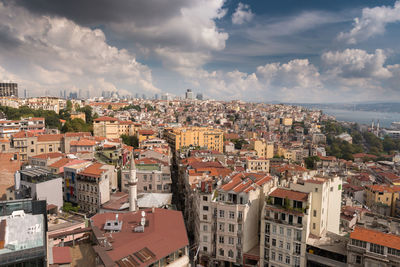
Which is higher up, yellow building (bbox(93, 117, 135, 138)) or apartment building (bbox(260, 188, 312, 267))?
A: yellow building (bbox(93, 117, 135, 138))

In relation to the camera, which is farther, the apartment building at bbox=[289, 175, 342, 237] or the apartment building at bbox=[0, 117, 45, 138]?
the apartment building at bbox=[0, 117, 45, 138]

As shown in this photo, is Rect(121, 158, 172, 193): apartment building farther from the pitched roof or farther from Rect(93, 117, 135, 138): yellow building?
Rect(93, 117, 135, 138): yellow building

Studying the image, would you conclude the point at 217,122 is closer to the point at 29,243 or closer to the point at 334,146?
the point at 334,146

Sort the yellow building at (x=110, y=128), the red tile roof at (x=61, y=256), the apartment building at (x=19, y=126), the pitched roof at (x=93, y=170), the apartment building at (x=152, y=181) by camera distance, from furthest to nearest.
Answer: the yellow building at (x=110, y=128) → the apartment building at (x=19, y=126) → the apartment building at (x=152, y=181) → the pitched roof at (x=93, y=170) → the red tile roof at (x=61, y=256)

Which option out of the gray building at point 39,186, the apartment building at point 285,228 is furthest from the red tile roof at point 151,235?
the gray building at point 39,186

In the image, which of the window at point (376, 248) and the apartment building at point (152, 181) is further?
the apartment building at point (152, 181)

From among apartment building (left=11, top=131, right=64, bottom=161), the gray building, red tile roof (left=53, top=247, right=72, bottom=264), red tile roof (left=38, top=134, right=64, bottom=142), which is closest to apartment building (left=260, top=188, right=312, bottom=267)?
red tile roof (left=53, top=247, right=72, bottom=264)

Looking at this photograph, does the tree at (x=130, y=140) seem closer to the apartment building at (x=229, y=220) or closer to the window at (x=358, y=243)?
the apartment building at (x=229, y=220)

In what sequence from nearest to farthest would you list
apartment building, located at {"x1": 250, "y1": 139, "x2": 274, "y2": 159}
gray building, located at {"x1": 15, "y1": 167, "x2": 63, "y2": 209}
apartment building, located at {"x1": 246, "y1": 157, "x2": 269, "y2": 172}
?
gray building, located at {"x1": 15, "y1": 167, "x2": 63, "y2": 209}
apartment building, located at {"x1": 246, "y1": 157, "x2": 269, "y2": 172}
apartment building, located at {"x1": 250, "y1": 139, "x2": 274, "y2": 159}
